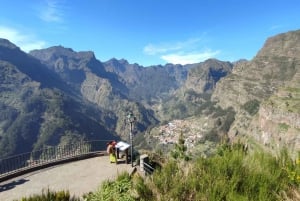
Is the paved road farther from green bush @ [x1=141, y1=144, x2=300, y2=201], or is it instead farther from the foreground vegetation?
green bush @ [x1=141, y1=144, x2=300, y2=201]

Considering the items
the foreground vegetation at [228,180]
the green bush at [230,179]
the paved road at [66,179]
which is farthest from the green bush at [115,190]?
the paved road at [66,179]

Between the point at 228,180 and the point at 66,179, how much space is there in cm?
1600

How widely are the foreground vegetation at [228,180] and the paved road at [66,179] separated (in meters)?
8.37

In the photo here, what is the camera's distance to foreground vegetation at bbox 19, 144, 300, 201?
7.45 m

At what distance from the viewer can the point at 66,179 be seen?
2147cm

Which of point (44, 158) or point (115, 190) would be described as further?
point (44, 158)

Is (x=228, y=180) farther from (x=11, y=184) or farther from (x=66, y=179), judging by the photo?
(x=11, y=184)

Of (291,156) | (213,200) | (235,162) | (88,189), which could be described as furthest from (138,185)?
(88,189)

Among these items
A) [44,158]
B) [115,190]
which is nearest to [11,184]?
[44,158]

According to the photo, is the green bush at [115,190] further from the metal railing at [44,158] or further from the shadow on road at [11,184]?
the metal railing at [44,158]

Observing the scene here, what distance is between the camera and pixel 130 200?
30.1 feet

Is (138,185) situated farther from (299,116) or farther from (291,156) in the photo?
(299,116)

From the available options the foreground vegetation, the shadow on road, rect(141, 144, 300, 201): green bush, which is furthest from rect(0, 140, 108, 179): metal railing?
rect(141, 144, 300, 201): green bush

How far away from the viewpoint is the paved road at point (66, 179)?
62.3 ft
